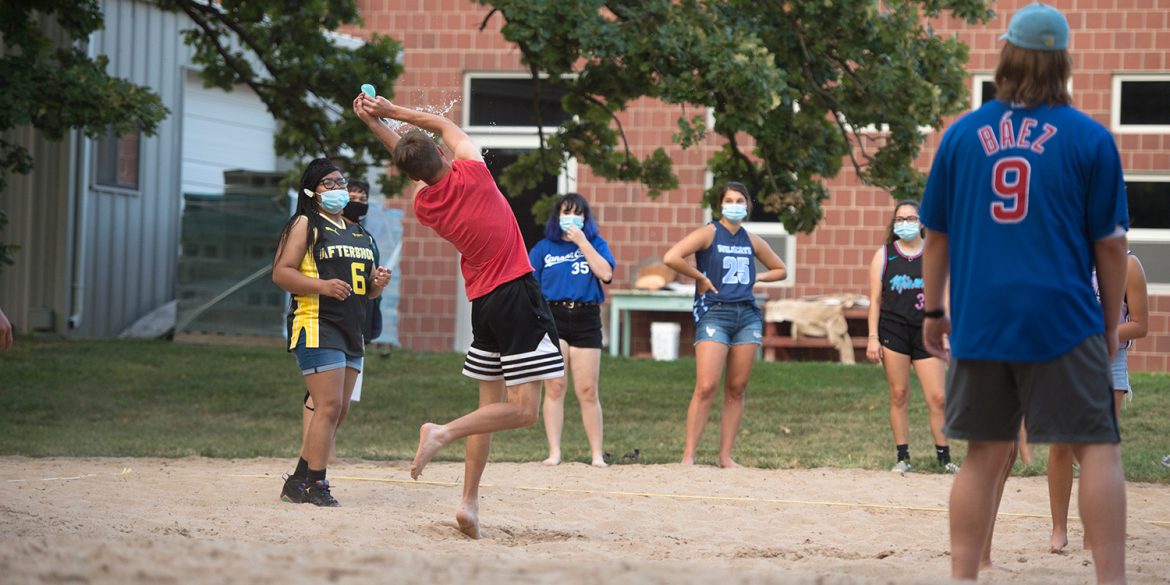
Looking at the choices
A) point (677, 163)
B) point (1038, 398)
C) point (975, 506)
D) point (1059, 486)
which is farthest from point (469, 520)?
point (677, 163)

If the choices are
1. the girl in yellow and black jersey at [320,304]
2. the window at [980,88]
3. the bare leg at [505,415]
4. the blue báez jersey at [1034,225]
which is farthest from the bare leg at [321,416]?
the window at [980,88]

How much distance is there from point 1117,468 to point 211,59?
42.3 feet

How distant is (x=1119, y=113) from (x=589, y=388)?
35.8 ft

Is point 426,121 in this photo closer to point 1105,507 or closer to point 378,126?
point 378,126

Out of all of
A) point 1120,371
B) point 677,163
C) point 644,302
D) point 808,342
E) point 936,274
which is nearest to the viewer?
point 936,274

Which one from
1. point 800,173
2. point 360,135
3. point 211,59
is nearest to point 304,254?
point 800,173

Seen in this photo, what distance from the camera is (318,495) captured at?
7.66 metres

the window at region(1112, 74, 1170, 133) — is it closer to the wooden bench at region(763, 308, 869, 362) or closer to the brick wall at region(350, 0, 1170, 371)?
the brick wall at region(350, 0, 1170, 371)

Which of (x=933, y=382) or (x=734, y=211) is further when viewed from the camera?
(x=734, y=211)

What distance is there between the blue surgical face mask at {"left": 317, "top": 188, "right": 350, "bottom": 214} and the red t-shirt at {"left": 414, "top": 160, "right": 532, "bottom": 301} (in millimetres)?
1387

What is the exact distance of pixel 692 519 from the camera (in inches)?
305

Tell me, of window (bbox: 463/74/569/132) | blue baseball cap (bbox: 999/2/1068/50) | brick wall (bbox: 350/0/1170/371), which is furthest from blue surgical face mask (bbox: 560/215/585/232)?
window (bbox: 463/74/569/132)

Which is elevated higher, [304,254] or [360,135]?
[360,135]

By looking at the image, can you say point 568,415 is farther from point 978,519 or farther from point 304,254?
point 978,519
